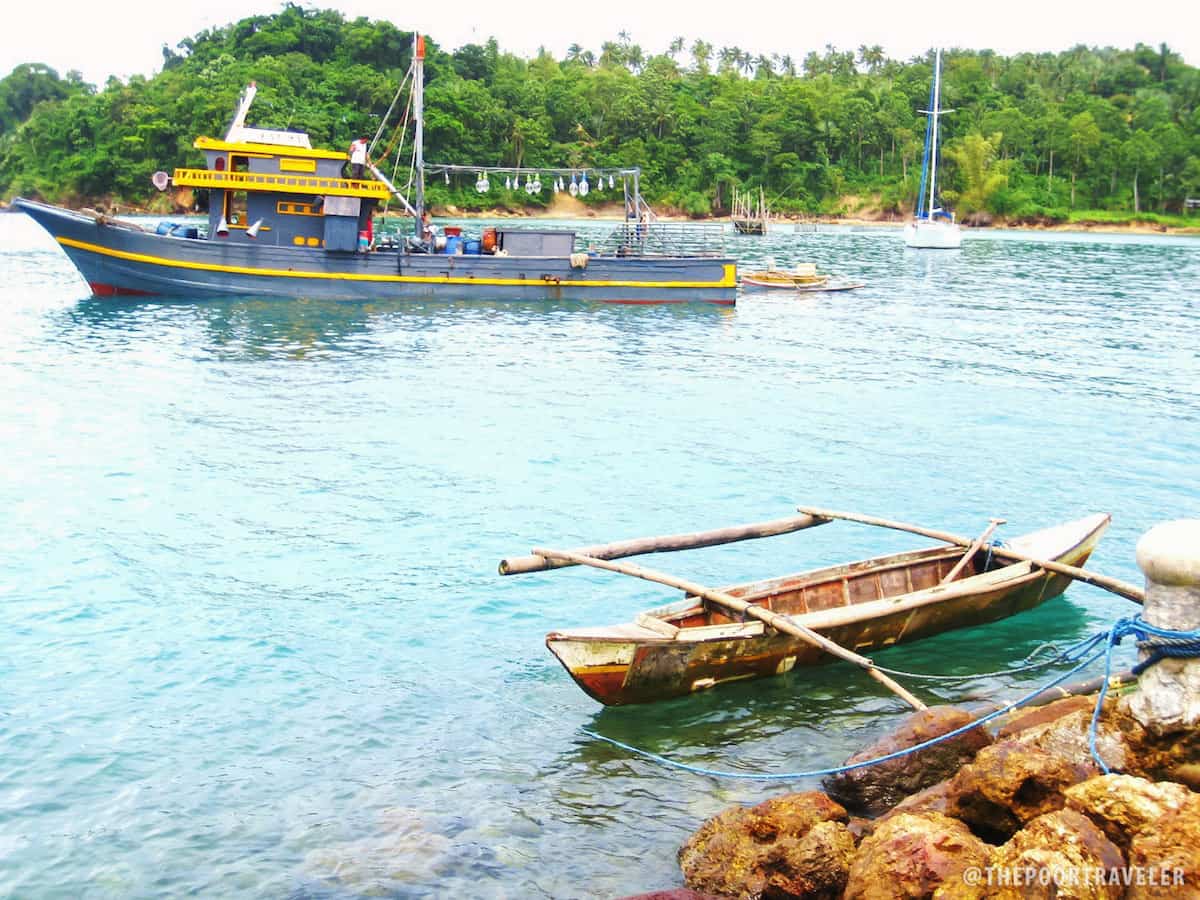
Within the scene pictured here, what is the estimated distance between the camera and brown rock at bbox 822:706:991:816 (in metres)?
8.99

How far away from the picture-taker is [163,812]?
9.75 m

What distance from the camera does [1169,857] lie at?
6285 millimetres

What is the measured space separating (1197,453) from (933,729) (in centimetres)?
1632

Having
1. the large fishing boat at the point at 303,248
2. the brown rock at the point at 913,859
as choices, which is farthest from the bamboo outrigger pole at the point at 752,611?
the large fishing boat at the point at 303,248

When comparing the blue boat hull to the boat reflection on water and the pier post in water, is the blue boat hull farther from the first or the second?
the pier post in water

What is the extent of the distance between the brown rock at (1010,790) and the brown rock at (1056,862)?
2.58 feet

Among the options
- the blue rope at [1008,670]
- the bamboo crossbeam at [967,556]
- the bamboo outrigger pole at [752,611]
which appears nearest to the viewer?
the bamboo outrigger pole at [752,611]

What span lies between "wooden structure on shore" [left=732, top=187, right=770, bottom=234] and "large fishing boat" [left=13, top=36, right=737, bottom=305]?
56.0 m

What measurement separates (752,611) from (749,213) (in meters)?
94.0

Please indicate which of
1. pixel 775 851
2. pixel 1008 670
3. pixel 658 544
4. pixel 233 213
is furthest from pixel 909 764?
pixel 233 213

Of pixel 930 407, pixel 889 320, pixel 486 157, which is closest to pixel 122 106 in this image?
pixel 486 157

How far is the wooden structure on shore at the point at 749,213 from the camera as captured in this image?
324 feet

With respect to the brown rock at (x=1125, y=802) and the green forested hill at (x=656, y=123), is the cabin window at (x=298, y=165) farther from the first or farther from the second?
the green forested hill at (x=656, y=123)

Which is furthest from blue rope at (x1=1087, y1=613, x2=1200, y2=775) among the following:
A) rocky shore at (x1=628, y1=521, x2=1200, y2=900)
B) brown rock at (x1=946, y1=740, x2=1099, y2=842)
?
brown rock at (x1=946, y1=740, x2=1099, y2=842)
